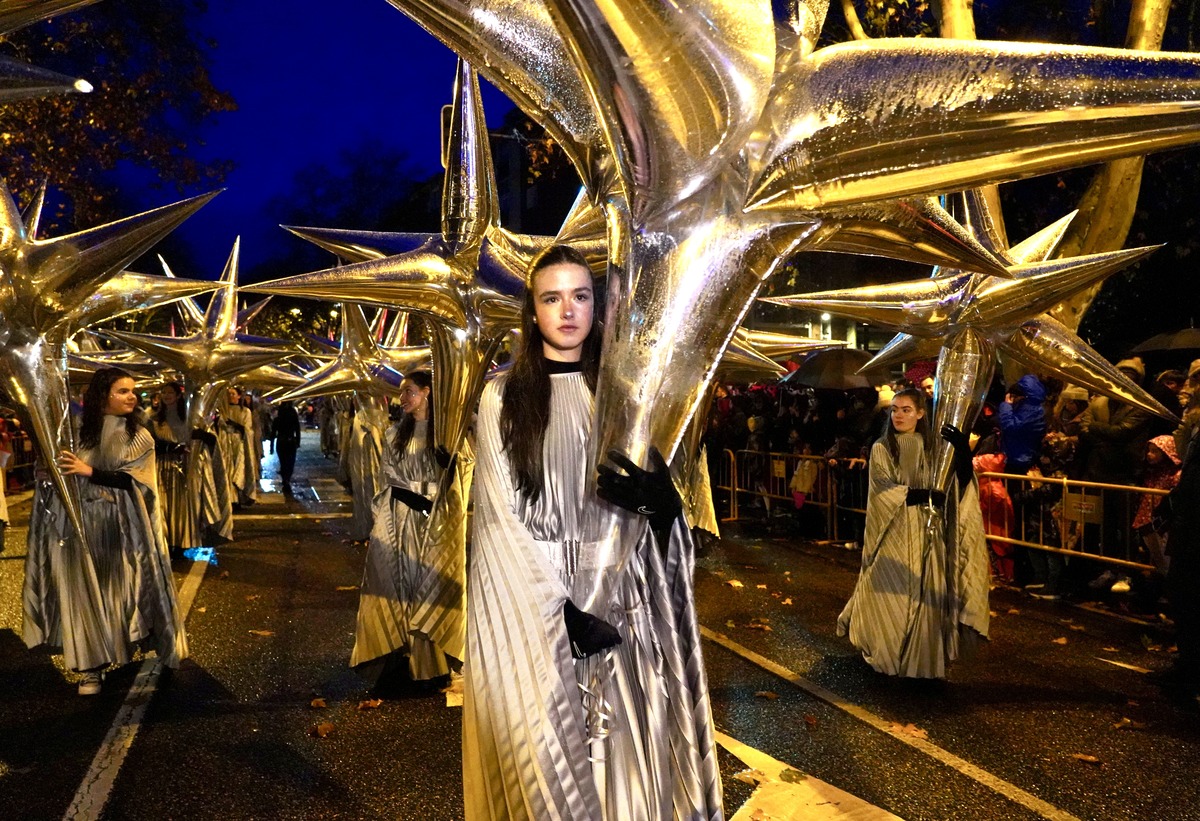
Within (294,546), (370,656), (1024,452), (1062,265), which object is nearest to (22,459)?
(294,546)

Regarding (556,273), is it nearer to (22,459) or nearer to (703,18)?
(703,18)

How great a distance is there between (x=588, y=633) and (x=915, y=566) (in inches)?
174

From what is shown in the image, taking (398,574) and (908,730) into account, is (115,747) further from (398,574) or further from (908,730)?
(908,730)

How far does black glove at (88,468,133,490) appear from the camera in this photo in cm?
629

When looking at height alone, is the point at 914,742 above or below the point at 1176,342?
below

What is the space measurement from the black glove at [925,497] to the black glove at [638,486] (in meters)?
4.43

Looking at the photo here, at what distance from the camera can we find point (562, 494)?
2695mm

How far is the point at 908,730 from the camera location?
5254mm

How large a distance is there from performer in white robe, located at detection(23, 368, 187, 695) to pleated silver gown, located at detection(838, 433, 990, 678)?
473cm

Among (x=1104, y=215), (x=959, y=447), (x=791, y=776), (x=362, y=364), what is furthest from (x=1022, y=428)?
(x=362, y=364)

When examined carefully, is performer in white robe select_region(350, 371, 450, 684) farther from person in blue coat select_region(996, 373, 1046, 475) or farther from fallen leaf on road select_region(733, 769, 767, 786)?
person in blue coat select_region(996, 373, 1046, 475)

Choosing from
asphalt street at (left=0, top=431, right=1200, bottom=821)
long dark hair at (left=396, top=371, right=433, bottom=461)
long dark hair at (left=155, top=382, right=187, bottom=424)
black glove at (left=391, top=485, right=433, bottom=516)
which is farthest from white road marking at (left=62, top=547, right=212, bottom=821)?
long dark hair at (left=155, top=382, right=187, bottom=424)

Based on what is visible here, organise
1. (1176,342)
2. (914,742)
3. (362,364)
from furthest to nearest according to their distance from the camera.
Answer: (1176,342)
(362,364)
(914,742)

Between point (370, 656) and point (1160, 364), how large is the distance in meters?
13.0
